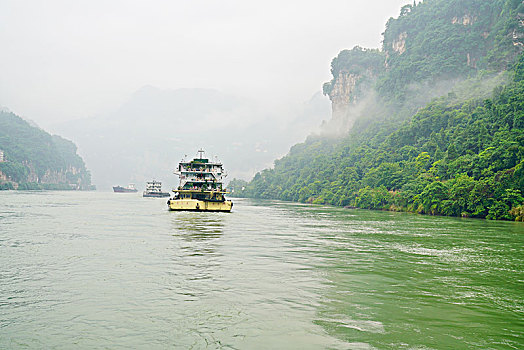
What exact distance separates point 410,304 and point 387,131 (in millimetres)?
119355

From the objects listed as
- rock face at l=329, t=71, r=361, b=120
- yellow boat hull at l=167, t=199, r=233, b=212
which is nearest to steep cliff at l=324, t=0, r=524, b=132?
rock face at l=329, t=71, r=361, b=120

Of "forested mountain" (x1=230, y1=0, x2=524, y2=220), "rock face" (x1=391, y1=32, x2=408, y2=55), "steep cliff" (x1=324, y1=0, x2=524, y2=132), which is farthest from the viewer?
"rock face" (x1=391, y1=32, x2=408, y2=55)

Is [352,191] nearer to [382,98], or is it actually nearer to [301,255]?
[301,255]

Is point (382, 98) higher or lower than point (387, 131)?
higher

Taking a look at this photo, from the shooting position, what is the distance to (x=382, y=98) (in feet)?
518

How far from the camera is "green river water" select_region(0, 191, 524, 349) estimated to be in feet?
28.8

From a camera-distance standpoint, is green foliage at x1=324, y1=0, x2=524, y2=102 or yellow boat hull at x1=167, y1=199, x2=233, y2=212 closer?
yellow boat hull at x1=167, y1=199, x2=233, y2=212

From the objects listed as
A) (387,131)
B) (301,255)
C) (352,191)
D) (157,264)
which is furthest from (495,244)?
(387,131)

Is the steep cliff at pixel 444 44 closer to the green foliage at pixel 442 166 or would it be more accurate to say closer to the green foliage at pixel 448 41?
the green foliage at pixel 448 41

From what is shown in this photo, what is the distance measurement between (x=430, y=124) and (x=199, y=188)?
204 ft

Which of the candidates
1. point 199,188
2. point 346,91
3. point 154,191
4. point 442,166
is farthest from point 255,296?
point 346,91

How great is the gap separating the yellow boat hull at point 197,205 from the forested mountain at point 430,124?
28.0 metres

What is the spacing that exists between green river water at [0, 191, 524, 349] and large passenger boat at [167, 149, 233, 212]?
31.4 meters

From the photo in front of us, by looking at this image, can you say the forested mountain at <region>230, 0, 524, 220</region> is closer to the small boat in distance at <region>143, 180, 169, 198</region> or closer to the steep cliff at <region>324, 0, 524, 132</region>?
the steep cliff at <region>324, 0, 524, 132</region>
